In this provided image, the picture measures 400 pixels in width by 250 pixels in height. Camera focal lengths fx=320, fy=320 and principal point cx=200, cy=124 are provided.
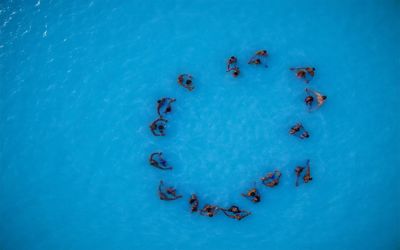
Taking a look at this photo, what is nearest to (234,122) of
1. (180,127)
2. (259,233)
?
(180,127)

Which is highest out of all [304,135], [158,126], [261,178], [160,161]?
[158,126]

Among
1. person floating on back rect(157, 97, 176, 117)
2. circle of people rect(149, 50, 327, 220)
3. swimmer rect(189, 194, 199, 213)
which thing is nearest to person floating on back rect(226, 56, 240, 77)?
circle of people rect(149, 50, 327, 220)

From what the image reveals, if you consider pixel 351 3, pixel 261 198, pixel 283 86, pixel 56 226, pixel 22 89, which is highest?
pixel 22 89

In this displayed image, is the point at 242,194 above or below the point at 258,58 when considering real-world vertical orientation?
below

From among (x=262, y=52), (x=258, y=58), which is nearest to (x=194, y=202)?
(x=258, y=58)

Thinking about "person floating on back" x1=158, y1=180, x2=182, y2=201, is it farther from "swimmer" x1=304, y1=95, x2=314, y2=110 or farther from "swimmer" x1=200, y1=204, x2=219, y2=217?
"swimmer" x1=304, y1=95, x2=314, y2=110

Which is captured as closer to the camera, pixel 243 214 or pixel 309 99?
pixel 309 99

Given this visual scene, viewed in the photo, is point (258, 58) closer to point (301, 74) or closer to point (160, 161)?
point (301, 74)

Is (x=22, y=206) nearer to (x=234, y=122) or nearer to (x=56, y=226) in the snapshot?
(x=56, y=226)
